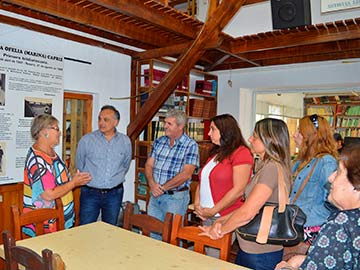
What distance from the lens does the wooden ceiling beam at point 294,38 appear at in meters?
3.26

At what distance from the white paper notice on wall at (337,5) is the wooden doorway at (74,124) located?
10.1 feet

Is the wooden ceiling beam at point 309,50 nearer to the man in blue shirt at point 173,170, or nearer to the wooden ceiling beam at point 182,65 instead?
the wooden ceiling beam at point 182,65

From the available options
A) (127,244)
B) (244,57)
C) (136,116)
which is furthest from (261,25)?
(127,244)

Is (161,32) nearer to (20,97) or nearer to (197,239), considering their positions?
(20,97)

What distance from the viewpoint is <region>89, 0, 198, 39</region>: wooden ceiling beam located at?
2.55m

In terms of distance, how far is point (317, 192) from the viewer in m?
2.28

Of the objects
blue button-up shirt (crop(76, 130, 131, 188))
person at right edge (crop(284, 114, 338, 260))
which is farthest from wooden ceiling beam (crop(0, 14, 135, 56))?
person at right edge (crop(284, 114, 338, 260))

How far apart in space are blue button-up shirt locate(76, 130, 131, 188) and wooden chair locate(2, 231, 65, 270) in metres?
1.68

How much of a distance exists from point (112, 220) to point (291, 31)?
8.70 feet

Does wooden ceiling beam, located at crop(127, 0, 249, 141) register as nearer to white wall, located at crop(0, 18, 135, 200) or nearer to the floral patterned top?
white wall, located at crop(0, 18, 135, 200)

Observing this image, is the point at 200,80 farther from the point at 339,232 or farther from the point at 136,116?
the point at 339,232

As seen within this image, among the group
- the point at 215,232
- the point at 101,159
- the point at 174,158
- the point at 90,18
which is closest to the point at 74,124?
the point at 101,159

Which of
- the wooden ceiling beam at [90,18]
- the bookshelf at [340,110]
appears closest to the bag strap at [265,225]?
the wooden ceiling beam at [90,18]

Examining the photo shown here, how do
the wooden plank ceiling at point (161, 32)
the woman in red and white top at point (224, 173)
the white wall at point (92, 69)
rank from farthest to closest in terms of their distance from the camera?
the white wall at point (92, 69), the wooden plank ceiling at point (161, 32), the woman in red and white top at point (224, 173)
